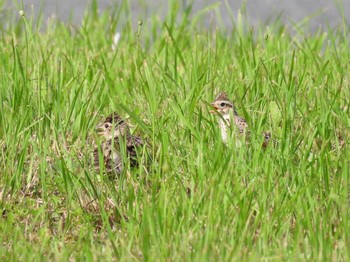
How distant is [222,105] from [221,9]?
12.5 ft

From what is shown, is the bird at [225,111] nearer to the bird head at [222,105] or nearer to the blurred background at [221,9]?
the bird head at [222,105]

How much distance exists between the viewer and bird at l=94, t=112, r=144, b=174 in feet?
23.9

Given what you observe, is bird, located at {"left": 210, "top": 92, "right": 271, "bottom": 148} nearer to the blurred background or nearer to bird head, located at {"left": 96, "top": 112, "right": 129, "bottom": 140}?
bird head, located at {"left": 96, "top": 112, "right": 129, "bottom": 140}

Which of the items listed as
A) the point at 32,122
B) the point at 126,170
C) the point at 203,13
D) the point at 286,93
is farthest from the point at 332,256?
the point at 203,13

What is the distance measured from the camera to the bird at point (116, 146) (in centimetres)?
728

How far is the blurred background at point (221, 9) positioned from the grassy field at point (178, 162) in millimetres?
1203

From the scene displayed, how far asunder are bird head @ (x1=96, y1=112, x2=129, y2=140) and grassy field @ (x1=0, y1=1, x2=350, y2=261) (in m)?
0.09

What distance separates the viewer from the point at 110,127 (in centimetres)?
791

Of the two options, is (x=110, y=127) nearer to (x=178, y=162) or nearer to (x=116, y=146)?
(x=116, y=146)

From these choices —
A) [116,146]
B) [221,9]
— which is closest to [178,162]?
[116,146]

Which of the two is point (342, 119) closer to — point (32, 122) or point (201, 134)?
point (201, 134)

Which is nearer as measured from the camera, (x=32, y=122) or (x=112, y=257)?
(x=112, y=257)

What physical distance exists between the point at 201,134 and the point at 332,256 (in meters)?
1.85

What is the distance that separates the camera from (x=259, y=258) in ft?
19.2
